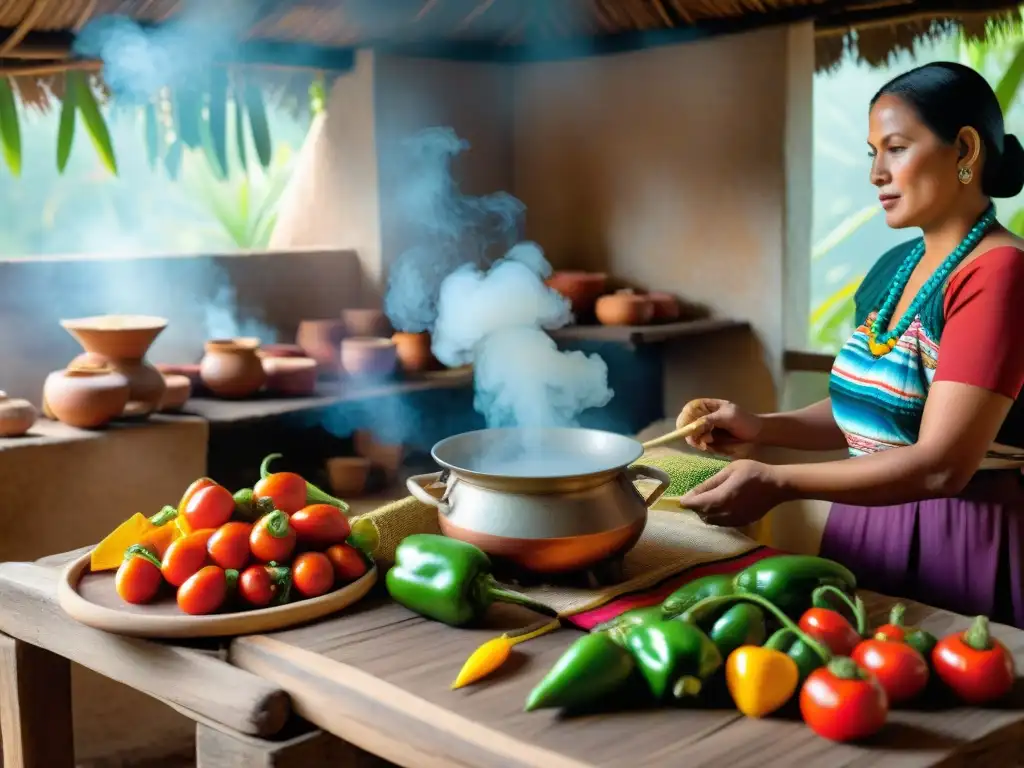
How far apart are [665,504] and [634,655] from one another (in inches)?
30.6

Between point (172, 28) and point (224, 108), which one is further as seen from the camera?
point (224, 108)

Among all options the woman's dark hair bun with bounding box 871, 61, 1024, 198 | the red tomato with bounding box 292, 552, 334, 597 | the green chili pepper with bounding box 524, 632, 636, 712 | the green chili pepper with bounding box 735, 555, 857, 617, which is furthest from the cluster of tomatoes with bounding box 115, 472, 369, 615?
the woman's dark hair bun with bounding box 871, 61, 1024, 198

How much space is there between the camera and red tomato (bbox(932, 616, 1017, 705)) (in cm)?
132

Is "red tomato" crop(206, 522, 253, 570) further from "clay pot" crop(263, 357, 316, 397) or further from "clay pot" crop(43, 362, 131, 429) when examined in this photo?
"clay pot" crop(263, 357, 316, 397)

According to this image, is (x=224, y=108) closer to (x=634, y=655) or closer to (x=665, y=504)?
(x=665, y=504)

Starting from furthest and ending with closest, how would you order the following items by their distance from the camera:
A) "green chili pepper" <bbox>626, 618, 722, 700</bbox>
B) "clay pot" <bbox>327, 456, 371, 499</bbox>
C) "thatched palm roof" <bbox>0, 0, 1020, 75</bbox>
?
"clay pot" <bbox>327, 456, 371, 499</bbox> → "thatched palm roof" <bbox>0, 0, 1020, 75</bbox> → "green chili pepper" <bbox>626, 618, 722, 700</bbox>

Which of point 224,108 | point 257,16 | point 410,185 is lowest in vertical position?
point 410,185

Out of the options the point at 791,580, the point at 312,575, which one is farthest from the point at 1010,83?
the point at 312,575

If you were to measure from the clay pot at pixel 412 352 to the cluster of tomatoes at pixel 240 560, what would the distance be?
266 centimetres

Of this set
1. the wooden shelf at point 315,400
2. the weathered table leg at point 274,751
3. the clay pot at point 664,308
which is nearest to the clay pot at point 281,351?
the wooden shelf at point 315,400

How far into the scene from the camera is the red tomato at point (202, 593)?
5.26 ft

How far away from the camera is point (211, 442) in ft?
12.5

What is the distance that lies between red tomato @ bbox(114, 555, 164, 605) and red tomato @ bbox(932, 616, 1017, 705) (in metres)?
1.11

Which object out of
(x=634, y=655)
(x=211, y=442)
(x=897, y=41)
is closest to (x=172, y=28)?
(x=211, y=442)
